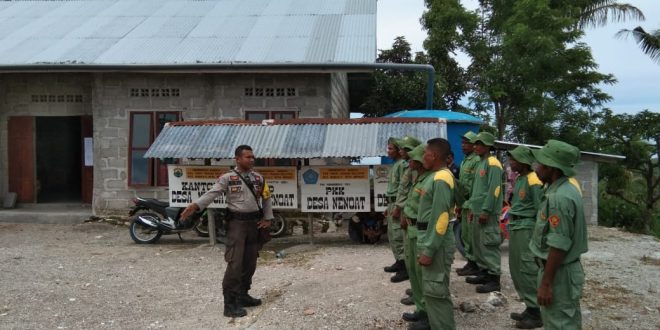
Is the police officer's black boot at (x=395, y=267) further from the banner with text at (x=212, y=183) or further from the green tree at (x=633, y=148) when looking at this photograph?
the green tree at (x=633, y=148)

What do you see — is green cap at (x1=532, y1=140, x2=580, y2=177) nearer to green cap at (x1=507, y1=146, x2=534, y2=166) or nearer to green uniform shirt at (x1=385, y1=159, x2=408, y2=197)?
green cap at (x1=507, y1=146, x2=534, y2=166)

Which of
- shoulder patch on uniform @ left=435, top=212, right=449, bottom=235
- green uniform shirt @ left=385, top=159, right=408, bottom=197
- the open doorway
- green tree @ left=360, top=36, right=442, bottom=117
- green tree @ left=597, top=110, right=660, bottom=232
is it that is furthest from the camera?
green tree @ left=360, top=36, right=442, bottom=117

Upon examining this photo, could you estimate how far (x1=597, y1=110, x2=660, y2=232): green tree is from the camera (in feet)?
49.1

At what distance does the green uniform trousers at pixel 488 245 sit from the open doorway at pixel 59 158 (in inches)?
427

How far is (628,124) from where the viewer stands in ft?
49.8

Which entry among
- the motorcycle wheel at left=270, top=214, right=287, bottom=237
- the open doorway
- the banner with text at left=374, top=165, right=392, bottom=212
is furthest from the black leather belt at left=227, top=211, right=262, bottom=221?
the open doorway

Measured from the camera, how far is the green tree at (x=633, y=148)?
1495 centimetres

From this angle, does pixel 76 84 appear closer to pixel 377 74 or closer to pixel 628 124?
pixel 377 74

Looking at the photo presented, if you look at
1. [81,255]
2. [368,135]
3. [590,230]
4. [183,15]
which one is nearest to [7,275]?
[81,255]

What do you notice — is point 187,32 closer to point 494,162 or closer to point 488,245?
point 494,162

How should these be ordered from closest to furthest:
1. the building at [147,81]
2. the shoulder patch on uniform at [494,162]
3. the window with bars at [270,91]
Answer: the shoulder patch on uniform at [494,162] → the building at [147,81] → the window with bars at [270,91]

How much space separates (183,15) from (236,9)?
1.31 m

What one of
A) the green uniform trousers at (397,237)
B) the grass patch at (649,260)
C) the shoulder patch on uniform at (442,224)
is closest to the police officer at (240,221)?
the green uniform trousers at (397,237)

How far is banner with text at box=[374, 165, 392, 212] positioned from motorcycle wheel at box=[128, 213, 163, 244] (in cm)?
367
